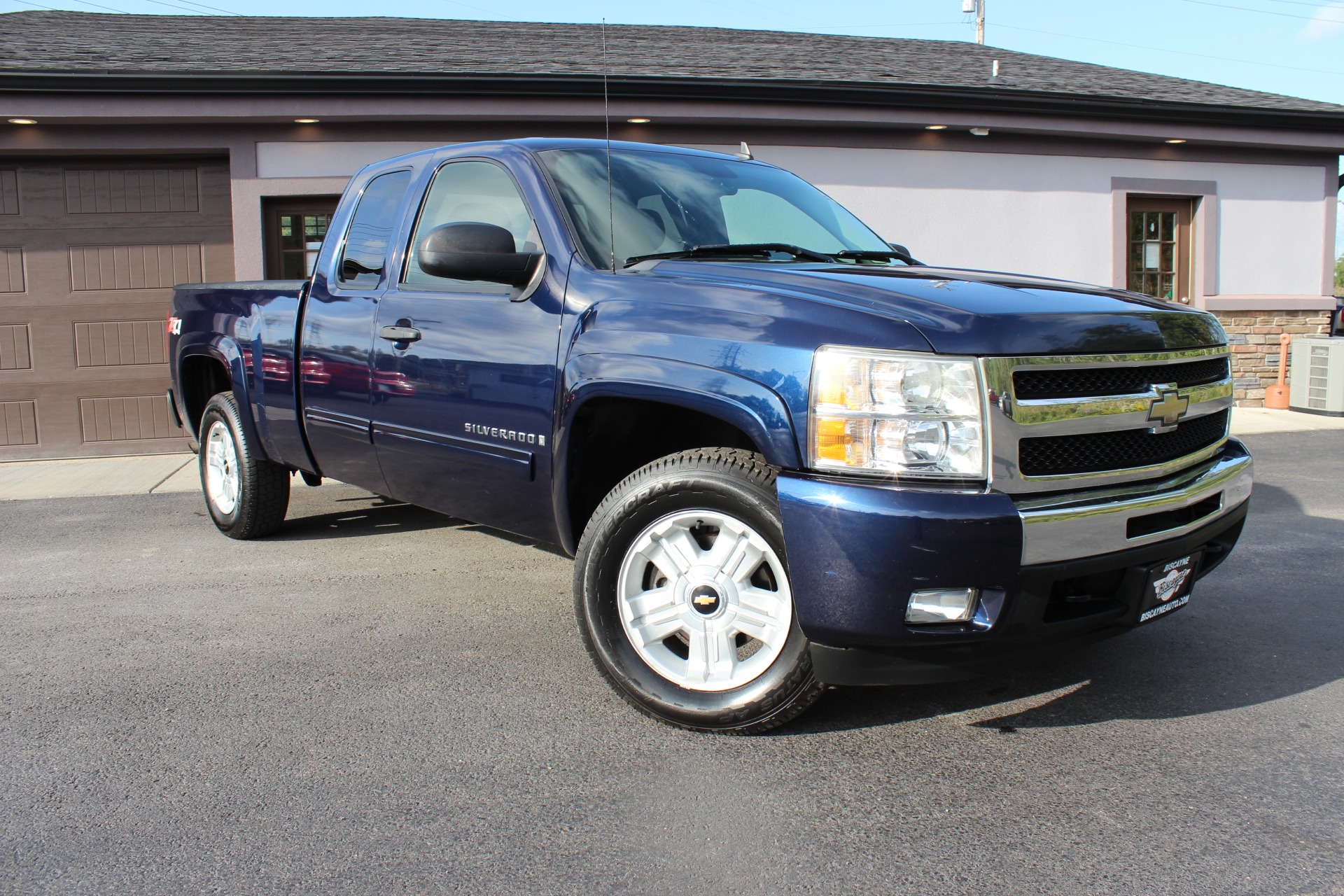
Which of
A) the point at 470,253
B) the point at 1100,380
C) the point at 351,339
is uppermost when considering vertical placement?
the point at 470,253

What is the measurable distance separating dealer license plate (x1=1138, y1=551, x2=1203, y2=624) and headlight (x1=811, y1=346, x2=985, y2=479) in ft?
2.30

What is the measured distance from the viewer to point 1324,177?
13.0 meters

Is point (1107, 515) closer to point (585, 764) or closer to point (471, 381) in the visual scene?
point (585, 764)

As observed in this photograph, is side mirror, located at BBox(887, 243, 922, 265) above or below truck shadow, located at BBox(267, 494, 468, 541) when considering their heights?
above

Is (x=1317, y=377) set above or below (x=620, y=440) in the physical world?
below

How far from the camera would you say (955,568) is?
257 cm

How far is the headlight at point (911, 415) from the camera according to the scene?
262 centimetres

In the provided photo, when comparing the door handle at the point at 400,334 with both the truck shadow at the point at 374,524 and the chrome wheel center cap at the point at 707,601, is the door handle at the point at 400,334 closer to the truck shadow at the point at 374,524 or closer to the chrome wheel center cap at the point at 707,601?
the chrome wheel center cap at the point at 707,601

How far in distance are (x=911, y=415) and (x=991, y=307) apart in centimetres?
41

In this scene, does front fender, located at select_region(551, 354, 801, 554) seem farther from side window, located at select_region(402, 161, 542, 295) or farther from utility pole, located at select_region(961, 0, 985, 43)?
utility pole, located at select_region(961, 0, 985, 43)

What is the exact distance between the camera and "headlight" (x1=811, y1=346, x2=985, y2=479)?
2.62 meters

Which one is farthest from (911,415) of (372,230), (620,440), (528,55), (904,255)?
(528,55)

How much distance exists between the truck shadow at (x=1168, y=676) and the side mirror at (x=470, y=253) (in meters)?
1.80

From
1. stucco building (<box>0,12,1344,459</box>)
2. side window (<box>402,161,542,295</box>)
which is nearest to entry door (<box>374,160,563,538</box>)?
side window (<box>402,161,542,295</box>)
